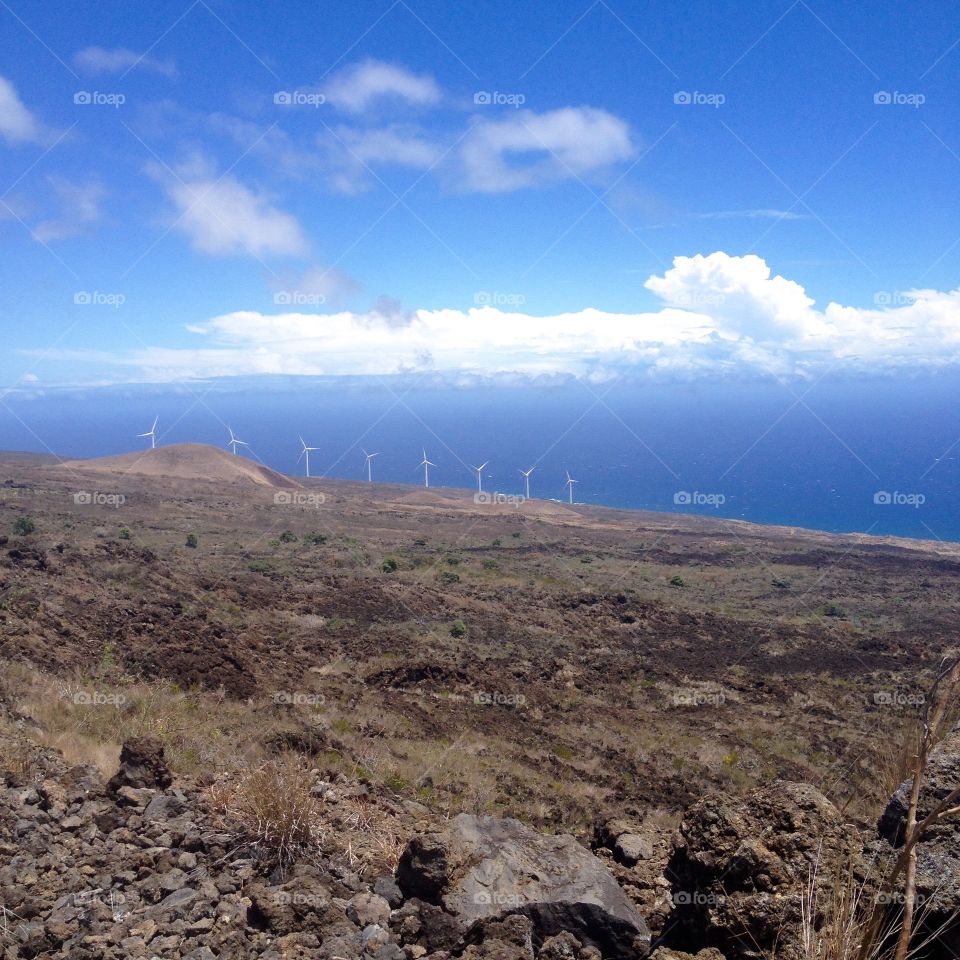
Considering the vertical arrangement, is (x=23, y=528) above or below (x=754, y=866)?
below

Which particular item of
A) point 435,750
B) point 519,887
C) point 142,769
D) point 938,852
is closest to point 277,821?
point 519,887

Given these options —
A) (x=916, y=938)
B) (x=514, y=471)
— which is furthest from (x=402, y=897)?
(x=514, y=471)

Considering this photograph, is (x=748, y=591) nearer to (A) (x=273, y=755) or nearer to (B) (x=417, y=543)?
(B) (x=417, y=543)

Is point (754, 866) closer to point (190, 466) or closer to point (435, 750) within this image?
point (435, 750)

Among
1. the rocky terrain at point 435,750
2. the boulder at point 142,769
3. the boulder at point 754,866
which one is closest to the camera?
the boulder at point 754,866

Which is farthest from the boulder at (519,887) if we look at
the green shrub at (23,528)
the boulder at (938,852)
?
the green shrub at (23,528)

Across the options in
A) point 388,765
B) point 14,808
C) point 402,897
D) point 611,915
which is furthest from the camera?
point 388,765

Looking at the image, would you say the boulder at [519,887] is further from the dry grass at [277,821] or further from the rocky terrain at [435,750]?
the dry grass at [277,821]
